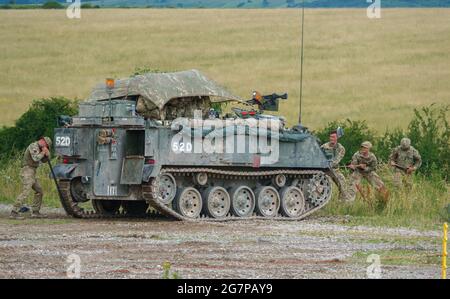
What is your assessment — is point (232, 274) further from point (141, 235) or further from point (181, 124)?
point (181, 124)

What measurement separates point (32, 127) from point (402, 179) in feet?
37.4

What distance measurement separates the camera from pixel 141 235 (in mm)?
19719

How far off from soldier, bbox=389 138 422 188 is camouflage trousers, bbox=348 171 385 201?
0.68 m

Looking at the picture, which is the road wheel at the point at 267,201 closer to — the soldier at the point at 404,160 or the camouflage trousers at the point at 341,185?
the camouflage trousers at the point at 341,185

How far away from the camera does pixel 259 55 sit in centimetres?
5178

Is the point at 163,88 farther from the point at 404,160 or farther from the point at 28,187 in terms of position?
the point at 404,160

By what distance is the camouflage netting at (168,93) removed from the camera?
23.1 metres

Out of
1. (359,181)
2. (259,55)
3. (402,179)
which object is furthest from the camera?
→ (259,55)

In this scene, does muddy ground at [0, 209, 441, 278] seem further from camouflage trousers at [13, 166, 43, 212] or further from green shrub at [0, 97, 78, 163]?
green shrub at [0, 97, 78, 163]

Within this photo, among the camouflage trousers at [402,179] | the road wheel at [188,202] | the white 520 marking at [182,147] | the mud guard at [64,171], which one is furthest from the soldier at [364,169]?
the mud guard at [64,171]

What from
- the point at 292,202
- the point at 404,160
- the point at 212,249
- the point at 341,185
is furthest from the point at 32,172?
the point at 404,160

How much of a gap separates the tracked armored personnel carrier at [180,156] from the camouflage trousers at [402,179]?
1.99 meters

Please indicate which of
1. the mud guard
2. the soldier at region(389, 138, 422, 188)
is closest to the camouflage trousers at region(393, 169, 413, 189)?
the soldier at region(389, 138, 422, 188)

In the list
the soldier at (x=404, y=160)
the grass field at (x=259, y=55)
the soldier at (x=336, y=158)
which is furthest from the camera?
the grass field at (x=259, y=55)
